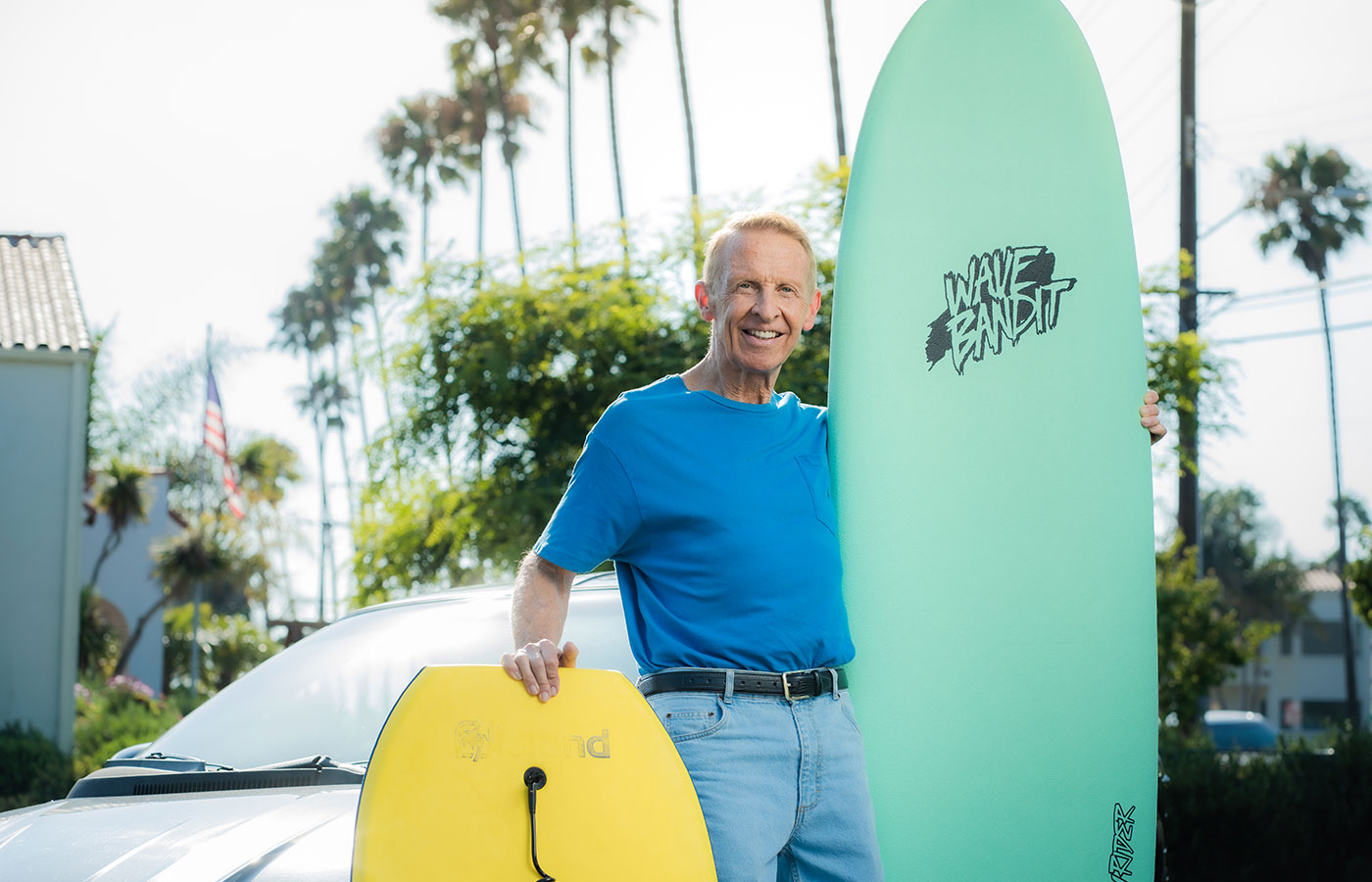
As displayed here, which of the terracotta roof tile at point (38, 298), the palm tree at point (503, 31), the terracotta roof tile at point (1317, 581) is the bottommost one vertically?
the terracotta roof tile at point (1317, 581)

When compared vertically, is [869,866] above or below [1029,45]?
below

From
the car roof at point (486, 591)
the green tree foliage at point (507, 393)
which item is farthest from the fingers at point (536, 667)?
the green tree foliage at point (507, 393)

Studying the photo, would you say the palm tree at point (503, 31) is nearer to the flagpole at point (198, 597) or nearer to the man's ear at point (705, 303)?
the flagpole at point (198, 597)

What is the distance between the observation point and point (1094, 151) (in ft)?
10.3

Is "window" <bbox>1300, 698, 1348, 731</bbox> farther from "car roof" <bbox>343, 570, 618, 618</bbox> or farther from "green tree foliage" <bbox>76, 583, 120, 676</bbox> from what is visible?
"car roof" <bbox>343, 570, 618, 618</bbox>

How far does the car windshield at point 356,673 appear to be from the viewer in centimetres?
266

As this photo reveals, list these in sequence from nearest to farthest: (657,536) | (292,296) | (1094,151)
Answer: (657,536) → (1094,151) → (292,296)

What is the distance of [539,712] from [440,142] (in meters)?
28.3

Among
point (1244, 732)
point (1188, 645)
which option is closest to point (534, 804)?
point (1188, 645)

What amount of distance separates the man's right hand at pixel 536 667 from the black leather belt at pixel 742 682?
0.21m

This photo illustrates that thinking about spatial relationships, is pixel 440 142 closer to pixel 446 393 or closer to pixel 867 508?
pixel 446 393

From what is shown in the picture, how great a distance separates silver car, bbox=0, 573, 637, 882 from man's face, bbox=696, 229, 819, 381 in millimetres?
739

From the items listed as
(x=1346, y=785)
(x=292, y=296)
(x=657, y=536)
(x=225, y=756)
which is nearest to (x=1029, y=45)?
(x=657, y=536)

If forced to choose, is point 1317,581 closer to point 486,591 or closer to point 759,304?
point 486,591
